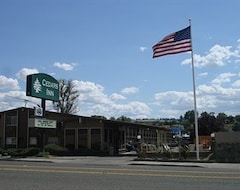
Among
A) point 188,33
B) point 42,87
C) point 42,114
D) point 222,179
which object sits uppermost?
point 188,33

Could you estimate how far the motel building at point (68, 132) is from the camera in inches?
2002

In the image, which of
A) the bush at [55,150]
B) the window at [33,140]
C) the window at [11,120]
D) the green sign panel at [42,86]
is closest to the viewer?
the green sign panel at [42,86]

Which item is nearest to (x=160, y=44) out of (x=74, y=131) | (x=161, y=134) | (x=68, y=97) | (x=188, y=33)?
(x=188, y=33)

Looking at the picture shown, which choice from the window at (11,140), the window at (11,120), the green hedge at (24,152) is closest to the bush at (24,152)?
the green hedge at (24,152)

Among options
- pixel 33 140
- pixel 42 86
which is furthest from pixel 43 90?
pixel 33 140

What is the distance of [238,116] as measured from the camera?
140 meters

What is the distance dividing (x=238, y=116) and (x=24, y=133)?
98.9 m

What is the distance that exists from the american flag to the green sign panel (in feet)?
47.3

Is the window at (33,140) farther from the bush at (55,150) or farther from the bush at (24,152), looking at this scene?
the bush at (24,152)

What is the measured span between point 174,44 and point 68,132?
957 inches

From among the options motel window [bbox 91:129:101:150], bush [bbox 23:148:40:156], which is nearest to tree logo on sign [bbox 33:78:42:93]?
bush [bbox 23:148:40:156]

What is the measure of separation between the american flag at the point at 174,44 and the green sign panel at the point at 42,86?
1441 centimetres

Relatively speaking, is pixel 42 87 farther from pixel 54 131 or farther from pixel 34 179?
pixel 34 179

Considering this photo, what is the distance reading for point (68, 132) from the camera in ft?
174
